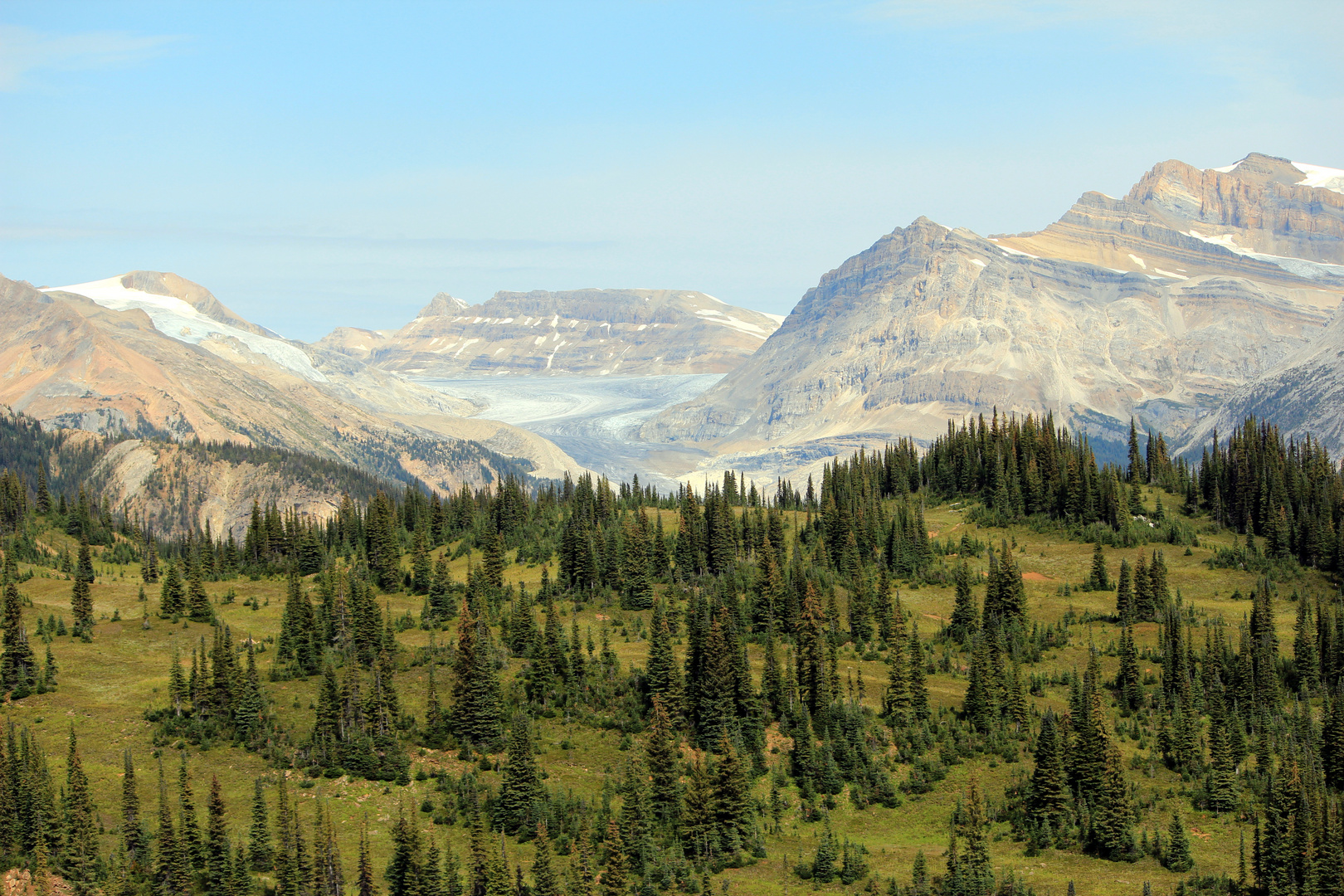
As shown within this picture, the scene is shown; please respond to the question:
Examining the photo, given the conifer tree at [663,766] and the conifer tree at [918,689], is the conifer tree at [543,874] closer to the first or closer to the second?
the conifer tree at [663,766]

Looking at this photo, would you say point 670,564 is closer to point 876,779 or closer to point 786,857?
point 876,779

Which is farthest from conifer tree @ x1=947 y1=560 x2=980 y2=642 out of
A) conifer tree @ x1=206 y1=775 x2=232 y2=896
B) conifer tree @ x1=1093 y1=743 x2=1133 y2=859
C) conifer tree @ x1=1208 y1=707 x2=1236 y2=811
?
conifer tree @ x1=206 y1=775 x2=232 y2=896

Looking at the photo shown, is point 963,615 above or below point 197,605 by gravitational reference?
below

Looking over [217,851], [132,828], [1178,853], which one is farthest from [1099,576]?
[132,828]

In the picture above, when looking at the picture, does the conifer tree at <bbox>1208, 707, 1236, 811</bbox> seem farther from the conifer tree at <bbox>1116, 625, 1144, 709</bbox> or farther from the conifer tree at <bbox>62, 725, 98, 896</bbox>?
the conifer tree at <bbox>62, 725, 98, 896</bbox>

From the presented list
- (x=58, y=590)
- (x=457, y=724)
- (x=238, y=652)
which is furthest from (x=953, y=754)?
(x=58, y=590)

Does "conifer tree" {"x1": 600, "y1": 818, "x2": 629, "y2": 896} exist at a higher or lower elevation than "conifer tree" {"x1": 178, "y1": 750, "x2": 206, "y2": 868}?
lower

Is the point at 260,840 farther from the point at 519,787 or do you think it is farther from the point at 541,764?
the point at 541,764

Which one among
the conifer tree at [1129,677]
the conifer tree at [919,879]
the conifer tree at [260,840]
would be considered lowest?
the conifer tree at [919,879]

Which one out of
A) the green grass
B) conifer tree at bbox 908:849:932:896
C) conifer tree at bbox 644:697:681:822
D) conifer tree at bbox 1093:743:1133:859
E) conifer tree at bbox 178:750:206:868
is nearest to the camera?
conifer tree at bbox 908:849:932:896

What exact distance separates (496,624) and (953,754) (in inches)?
2464

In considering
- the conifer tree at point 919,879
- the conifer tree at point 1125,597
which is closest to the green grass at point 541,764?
the conifer tree at point 919,879

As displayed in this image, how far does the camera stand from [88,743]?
114 meters

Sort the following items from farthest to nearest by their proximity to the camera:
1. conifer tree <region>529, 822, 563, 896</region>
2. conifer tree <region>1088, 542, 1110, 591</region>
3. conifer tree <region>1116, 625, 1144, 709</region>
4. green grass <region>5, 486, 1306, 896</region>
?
1. conifer tree <region>1088, 542, 1110, 591</region>
2. conifer tree <region>1116, 625, 1144, 709</region>
3. green grass <region>5, 486, 1306, 896</region>
4. conifer tree <region>529, 822, 563, 896</region>
